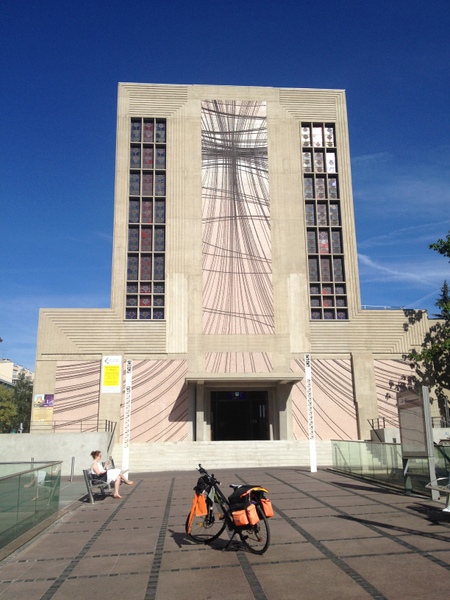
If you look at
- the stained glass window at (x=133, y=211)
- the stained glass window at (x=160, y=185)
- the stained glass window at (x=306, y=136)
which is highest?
the stained glass window at (x=306, y=136)

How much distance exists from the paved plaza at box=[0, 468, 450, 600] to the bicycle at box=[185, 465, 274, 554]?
0.18 metres

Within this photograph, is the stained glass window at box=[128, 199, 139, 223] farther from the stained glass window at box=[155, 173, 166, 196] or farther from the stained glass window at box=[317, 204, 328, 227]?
the stained glass window at box=[317, 204, 328, 227]

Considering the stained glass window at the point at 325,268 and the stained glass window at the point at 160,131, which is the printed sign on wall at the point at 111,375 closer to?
the stained glass window at the point at 325,268

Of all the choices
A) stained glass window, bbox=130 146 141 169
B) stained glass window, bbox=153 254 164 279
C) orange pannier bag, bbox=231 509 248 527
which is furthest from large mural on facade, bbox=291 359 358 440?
orange pannier bag, bbox=231 509 248 527

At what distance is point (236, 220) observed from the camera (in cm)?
3434

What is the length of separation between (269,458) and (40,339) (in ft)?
51.5

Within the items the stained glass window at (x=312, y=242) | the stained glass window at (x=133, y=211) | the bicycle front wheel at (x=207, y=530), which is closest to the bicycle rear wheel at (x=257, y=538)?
the bicycle front wheel at (x=207, y=530)

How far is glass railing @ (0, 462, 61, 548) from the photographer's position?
747cm

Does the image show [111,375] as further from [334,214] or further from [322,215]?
[334,214]

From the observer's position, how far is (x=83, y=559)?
23.0ft

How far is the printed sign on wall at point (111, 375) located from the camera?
1215 inches

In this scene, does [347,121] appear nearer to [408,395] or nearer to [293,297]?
[293,297]

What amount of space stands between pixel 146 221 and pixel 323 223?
1202cm

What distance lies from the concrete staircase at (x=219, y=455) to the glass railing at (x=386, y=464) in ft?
23.0
